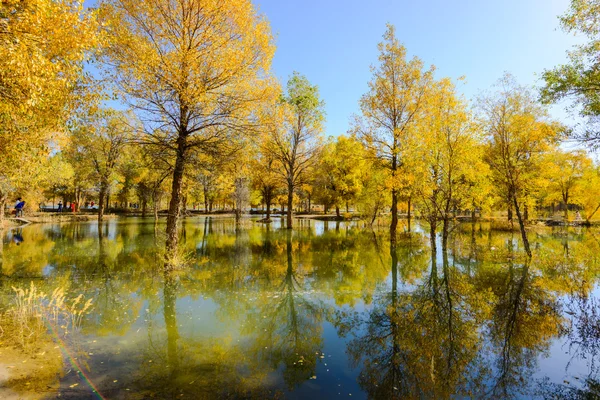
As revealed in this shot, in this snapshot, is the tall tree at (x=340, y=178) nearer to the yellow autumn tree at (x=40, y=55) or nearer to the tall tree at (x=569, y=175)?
the tall tree at (x=569, y=175)

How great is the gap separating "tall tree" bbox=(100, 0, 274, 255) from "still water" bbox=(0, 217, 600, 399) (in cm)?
388

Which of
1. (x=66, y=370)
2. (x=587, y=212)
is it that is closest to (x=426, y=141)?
(x=66, y=370)

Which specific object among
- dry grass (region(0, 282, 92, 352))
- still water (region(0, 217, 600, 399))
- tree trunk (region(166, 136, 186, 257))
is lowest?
still water (region(0, 217, 600, 399))

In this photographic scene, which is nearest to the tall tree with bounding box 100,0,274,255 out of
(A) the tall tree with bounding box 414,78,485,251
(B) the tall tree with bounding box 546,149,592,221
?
(A) the tall tree with bounding box 414,78,485,251

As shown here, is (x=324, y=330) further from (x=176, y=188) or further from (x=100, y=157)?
(x=100, y=157)

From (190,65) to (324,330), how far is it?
961cm

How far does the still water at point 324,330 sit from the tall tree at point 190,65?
3875 millimetres

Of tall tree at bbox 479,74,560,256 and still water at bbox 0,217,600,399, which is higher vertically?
tall tree at bbox 479,74,560,256

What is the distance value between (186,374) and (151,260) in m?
11.0

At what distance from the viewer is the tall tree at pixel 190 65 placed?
10594 mm

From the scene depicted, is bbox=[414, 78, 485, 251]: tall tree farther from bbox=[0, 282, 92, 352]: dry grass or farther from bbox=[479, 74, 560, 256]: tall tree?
bbox=[0, 282, 92, 352]: dry grass

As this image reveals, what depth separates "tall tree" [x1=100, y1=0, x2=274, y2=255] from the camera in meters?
10.6

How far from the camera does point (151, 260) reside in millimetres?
14664

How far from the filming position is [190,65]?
1078 centimetres
